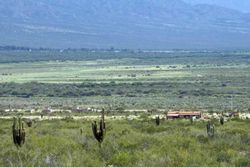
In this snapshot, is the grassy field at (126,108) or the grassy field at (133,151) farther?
the grassy field at (126,108)

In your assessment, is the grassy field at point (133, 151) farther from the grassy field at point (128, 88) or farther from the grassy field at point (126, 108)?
the grassy field at point (128, 88)

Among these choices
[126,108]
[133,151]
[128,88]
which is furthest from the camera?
[128,88]

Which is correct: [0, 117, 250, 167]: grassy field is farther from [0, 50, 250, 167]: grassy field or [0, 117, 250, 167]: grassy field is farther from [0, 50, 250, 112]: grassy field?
[0, 50, 250, 112]: grassy field

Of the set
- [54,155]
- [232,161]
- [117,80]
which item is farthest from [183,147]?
[117,80]

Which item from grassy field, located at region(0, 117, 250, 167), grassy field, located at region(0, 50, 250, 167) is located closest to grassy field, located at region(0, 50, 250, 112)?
grassy field, located at region(0, 50, 250, 167)

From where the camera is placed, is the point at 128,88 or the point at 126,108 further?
the point at 128,88

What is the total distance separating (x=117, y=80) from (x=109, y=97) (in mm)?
24524

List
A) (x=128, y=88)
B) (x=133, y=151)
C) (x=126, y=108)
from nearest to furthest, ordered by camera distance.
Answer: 1. (x=133, y=151)
2. (x=126, y=108)
3. (x=128, y=88)

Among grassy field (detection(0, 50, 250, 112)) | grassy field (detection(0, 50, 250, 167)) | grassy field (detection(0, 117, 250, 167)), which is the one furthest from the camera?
grassy field (detection(0, 50, 250, 112))

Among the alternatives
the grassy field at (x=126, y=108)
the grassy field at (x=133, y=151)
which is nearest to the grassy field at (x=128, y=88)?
the grassy field at (x=126, y=108)

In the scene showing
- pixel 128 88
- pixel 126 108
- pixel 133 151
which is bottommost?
pixel 128 88

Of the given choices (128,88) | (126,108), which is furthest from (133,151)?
(128,88)

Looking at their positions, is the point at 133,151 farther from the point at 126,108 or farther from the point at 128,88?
the point at 128,88

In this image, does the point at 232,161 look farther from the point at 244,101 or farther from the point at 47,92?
the point at 47,92
